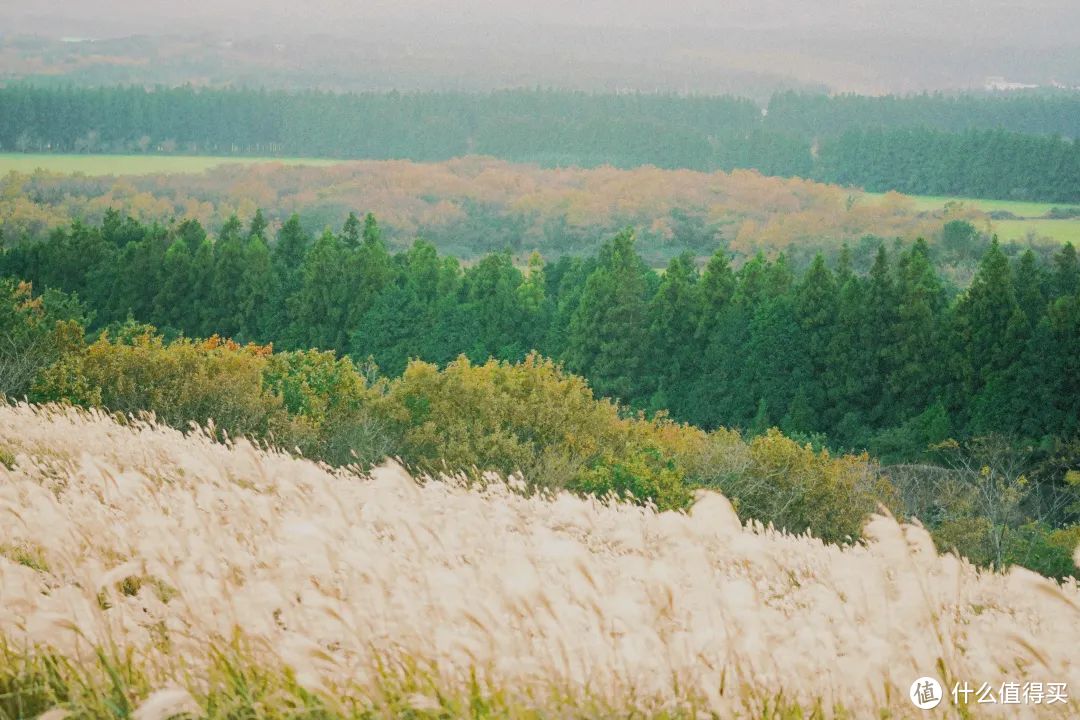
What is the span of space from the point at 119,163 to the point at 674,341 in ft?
362

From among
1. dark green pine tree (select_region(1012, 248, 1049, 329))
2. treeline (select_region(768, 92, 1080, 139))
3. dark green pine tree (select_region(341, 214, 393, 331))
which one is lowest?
dark green pine tree (select_region(341, 214, 393, 331))

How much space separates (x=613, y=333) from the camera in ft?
183

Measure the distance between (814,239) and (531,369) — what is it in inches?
3538

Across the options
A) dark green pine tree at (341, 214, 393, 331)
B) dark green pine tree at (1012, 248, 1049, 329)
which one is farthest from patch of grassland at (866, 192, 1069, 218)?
dark green pine tree at (341, 214, 393, 331)

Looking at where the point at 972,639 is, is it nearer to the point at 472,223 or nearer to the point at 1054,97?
the point at 472,223

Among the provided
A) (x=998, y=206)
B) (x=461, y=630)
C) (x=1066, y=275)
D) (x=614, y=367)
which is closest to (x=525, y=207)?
(x=998, y=206)

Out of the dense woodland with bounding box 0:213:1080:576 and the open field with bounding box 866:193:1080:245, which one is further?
the open field with bounding box 866:193:1080:245

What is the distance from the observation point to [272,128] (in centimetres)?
17800

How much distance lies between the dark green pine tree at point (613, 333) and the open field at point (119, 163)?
291 feet

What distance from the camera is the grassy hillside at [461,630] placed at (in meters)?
4.72

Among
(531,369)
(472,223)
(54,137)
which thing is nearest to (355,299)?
(531,369)

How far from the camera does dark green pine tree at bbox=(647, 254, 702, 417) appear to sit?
5428cm

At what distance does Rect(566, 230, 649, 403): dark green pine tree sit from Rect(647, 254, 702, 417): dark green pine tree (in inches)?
20.6

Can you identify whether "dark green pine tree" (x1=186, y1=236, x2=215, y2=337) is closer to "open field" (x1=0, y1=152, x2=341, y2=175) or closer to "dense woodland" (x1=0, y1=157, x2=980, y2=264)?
"dense woodland" (x1=0, y1=157, x2=980, y2=264)
